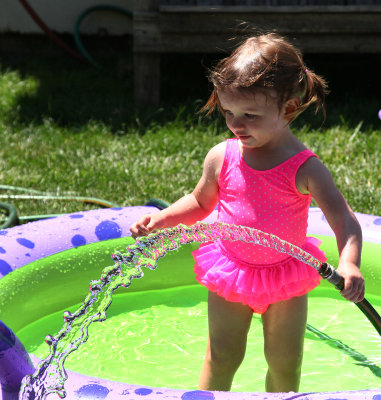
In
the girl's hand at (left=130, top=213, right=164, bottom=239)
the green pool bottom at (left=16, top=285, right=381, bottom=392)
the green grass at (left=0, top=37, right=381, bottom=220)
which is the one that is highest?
the girl's hand at (left=130, top=213, right=164, bottom=239)

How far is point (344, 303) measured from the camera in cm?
278

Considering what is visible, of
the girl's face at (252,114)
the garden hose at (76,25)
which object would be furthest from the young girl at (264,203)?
the garden hose at (76,25)

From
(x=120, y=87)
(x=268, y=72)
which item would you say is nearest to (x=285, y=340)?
(x=268, y=72)

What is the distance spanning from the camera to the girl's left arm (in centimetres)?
166

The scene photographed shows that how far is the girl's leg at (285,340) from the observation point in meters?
1.96

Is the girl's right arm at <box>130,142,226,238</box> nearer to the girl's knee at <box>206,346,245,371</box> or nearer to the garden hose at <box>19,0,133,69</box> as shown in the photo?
the girl's knee at <box>206,346,245,371</box>

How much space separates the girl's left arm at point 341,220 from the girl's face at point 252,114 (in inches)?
5.5

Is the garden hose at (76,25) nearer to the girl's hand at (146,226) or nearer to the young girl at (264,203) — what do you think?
the girl's hand at (146,226)

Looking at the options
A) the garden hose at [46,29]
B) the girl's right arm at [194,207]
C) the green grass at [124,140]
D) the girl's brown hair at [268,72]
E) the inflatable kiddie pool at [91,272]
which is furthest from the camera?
the garden hose at [46,29]

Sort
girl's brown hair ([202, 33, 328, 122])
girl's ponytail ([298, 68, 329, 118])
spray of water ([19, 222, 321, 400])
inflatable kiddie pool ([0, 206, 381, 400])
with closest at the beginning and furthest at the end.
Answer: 1. spray of water ([19, 222, 321, 400])
2. girl's brown hair ([202, 33, 328, 122])
3. girl's ponytail ([298, 68, 329, 118])
4. inflatable kiddie pool ([0, 206, 381, 400])

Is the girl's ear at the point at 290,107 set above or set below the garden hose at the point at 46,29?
above

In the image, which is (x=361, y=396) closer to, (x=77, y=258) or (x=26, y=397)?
(x=26, y=397)

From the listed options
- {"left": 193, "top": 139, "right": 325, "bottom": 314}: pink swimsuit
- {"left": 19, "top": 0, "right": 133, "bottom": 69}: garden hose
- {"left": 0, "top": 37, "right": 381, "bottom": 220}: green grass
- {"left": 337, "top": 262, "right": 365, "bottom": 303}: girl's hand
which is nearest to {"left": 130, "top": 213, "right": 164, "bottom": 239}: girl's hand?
{"left": 193, "top": 139, "right": 325, "bottom": 314}: pink swimsuit

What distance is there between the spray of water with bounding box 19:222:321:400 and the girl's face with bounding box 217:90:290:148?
0.82ft
